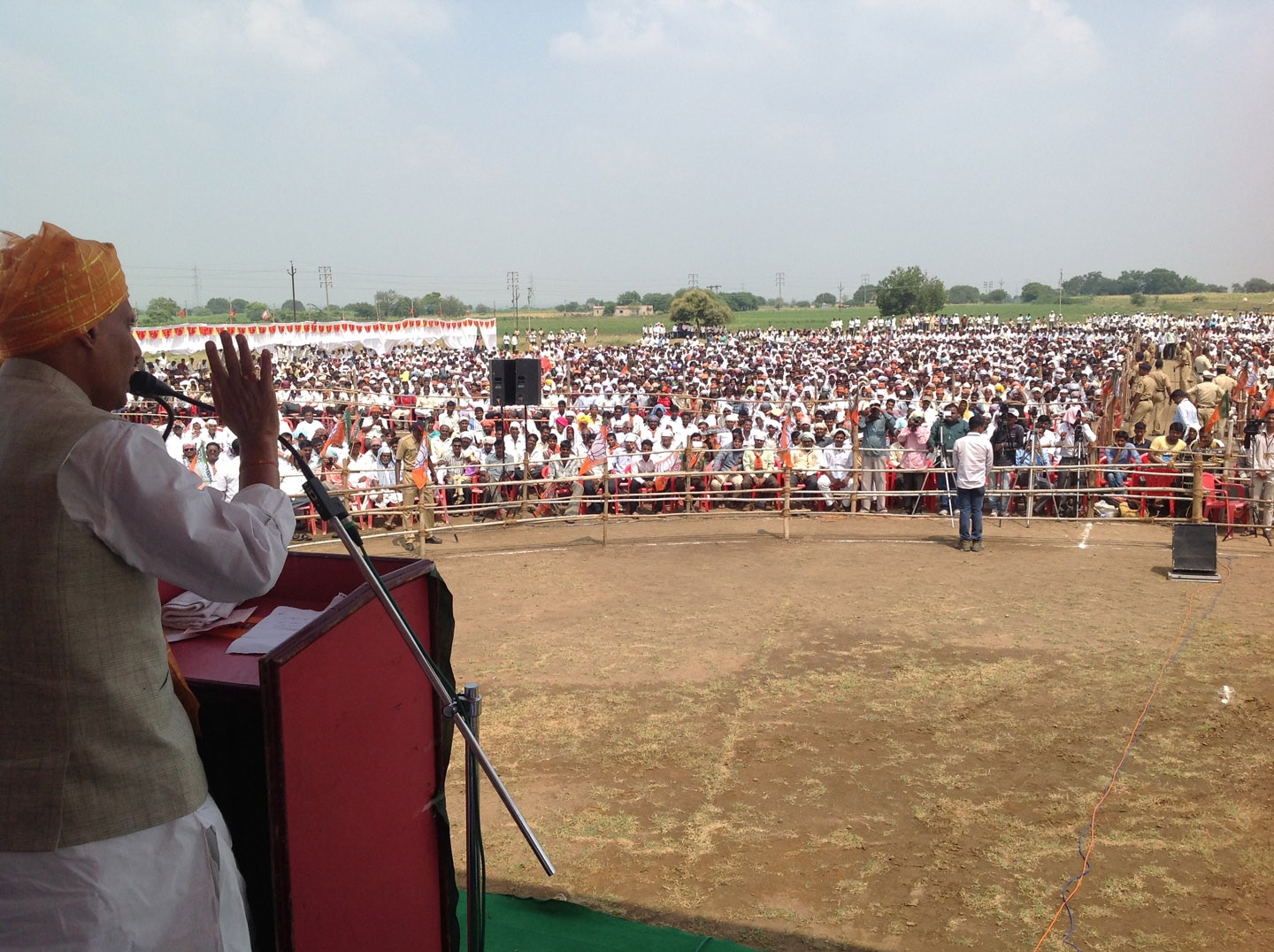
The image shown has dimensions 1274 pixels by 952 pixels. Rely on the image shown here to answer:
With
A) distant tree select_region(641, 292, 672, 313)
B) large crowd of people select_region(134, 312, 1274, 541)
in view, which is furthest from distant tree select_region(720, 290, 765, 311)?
large crowd of people select_region(134, 312, 1274, 541)

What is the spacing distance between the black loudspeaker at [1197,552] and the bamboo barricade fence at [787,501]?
67.3 inches

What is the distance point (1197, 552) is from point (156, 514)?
386 inches

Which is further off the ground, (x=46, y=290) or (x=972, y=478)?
(x=46, y=290)

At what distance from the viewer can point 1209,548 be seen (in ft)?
30.2

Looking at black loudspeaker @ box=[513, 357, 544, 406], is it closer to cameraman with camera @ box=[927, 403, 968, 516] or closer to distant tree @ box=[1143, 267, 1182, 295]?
cameraman with camera @ box=[927, 403, 968, 516]

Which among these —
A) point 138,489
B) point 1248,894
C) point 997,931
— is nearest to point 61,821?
point 138,489

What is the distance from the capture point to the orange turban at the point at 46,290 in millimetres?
1648

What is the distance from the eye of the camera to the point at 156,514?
61.2 inches

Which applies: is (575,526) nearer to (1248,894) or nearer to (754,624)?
(754,624)

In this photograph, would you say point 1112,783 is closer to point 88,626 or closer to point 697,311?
point 88,626

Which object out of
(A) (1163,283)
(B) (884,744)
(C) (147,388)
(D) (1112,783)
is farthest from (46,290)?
(A) (1163,283)

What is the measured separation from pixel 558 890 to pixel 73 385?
3146mm

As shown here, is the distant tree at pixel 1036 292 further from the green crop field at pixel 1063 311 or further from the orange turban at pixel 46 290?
the orange turban at pixel 46 290

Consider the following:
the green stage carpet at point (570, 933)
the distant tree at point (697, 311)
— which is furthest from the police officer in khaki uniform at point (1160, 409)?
the distant tree at point (697, 311)
